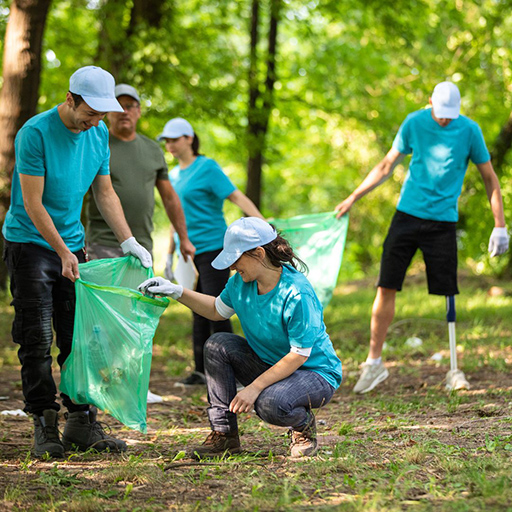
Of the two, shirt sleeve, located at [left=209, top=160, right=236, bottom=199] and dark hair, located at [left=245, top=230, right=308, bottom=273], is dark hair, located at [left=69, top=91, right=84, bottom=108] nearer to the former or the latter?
dark hair, located at [left=245, top=230, right=308, bottom=273]

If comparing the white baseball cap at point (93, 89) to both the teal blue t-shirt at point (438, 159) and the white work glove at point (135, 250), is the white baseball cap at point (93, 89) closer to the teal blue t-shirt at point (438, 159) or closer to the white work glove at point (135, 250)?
the white work glove at point (135, 250)

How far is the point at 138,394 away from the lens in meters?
3.41

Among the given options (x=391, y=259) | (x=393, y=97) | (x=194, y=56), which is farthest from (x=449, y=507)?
(x=393, y=97)

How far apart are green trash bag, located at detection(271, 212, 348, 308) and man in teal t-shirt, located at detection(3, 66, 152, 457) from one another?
1.97m

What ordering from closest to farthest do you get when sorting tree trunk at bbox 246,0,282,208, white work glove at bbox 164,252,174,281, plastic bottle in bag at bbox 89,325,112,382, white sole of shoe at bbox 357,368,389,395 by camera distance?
plastic bottle in bag at bbox 89,325,112,382 → white sole of shoe at bbox 357,368,389,395 → white work glove at bbox 164,252,174,281 → tree trunk at bbox 246,0,282,208

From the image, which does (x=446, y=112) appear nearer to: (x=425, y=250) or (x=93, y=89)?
(x=425, y=250)

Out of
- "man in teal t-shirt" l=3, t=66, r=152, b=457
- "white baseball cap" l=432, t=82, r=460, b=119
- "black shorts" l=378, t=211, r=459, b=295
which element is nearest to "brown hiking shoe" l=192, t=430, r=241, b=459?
"man in teal t-shirt" l=3, t=66, r=152, b=457

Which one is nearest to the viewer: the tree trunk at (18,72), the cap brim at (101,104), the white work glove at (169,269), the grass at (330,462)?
the grass at (330,462)

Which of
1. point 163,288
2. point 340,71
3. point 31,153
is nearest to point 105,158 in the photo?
point 31,153

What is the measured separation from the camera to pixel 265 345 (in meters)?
3.37

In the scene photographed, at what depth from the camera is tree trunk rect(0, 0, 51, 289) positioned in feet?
24.0

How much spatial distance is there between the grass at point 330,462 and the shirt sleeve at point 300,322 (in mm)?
532

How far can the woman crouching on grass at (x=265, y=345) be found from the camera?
3186 millimetres

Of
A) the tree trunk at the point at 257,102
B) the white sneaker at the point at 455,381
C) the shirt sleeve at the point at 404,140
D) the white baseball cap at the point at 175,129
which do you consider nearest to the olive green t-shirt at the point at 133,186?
the white baseball cap at the point at 175,129
